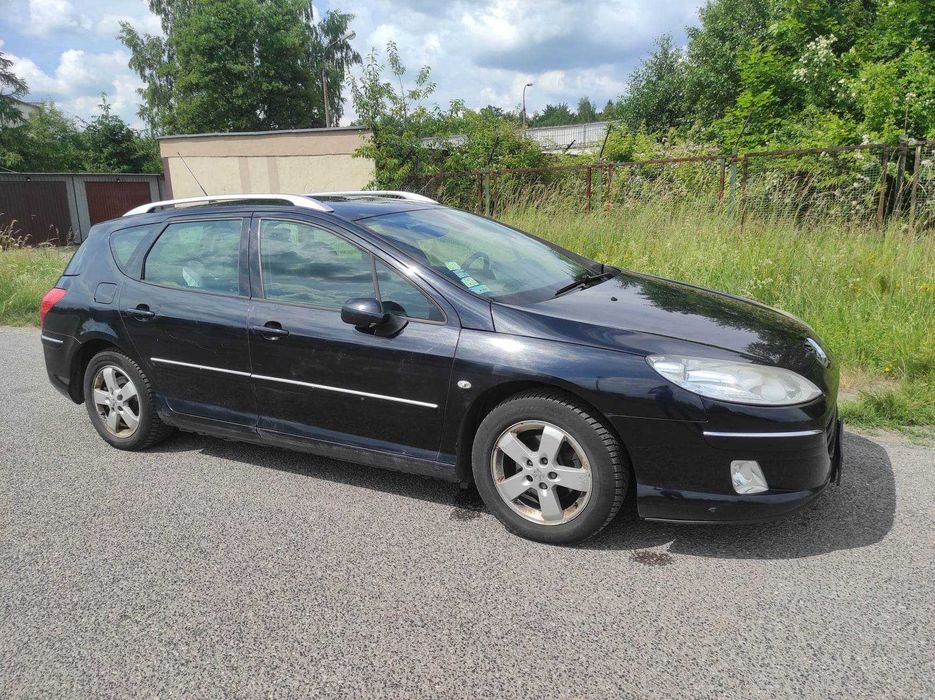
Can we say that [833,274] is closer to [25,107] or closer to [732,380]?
[732,380]

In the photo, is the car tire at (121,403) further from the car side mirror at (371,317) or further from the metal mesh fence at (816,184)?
the metal mesh fence at (816,184)

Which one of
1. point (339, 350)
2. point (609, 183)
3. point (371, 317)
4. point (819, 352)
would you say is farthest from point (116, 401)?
point (609, 183)

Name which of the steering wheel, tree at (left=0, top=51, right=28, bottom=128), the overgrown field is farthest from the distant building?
the steering wheel

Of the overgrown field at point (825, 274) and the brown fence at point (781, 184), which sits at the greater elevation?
the brown fence at point (781, 184)

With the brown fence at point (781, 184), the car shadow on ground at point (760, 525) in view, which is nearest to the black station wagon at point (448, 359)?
A: the car shadow on ground at point (760, 525)

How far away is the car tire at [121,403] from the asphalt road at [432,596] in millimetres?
526

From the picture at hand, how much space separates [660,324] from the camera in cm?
329

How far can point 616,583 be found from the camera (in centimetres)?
290

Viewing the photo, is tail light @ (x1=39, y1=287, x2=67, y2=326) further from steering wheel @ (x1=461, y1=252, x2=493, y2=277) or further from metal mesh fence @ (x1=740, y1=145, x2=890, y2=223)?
metal mesh fence @ (x1=740, y1=145, x2=890, y2=223)

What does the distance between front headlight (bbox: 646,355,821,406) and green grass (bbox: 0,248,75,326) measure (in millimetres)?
9361

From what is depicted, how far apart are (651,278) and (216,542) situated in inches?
113

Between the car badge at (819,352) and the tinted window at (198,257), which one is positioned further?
the tinted window at (198,257)

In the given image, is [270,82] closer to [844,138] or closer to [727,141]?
[727,141]

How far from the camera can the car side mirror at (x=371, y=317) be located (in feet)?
11.2
